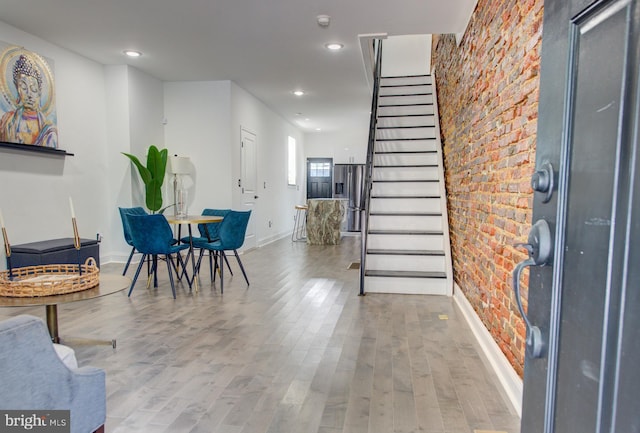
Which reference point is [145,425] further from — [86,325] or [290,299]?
[290,299]

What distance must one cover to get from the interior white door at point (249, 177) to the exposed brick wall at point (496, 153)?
4.03m

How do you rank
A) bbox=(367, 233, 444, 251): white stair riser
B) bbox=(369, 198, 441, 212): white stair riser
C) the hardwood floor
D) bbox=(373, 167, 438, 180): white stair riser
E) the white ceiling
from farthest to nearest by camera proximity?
bbox=(373, 167, 438, 180): white stair riser < bbox=(369, 198, 441, 212): white stair riser < bbox=(367, 233, 444, 251): white stair riser < the white ceiling < the hardwood floor

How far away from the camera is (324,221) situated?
816 centimetres

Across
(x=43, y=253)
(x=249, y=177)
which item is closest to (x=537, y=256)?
(x=43, y=253)

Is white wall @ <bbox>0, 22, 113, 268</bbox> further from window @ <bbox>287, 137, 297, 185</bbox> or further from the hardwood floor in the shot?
window @ <bbox>287, 137, 297, 185</bbox>

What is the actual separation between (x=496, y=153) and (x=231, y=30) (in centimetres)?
322

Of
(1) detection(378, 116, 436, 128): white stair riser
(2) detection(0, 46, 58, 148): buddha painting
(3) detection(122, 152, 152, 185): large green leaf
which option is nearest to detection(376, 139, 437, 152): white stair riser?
(1) detection(378, 116, 436, 128): white stair riser

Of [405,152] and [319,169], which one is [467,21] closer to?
[405,152]

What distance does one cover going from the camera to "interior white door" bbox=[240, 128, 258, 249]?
700 centimetres

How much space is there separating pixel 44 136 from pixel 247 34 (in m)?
2.64

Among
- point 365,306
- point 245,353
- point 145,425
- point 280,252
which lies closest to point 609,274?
point 145,425

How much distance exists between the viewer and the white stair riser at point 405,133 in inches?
220

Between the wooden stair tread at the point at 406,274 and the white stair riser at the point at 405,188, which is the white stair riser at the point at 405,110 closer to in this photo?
the white stair riser at the point at 405,188

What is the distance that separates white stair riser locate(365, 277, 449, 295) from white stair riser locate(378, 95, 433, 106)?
10.1ft
